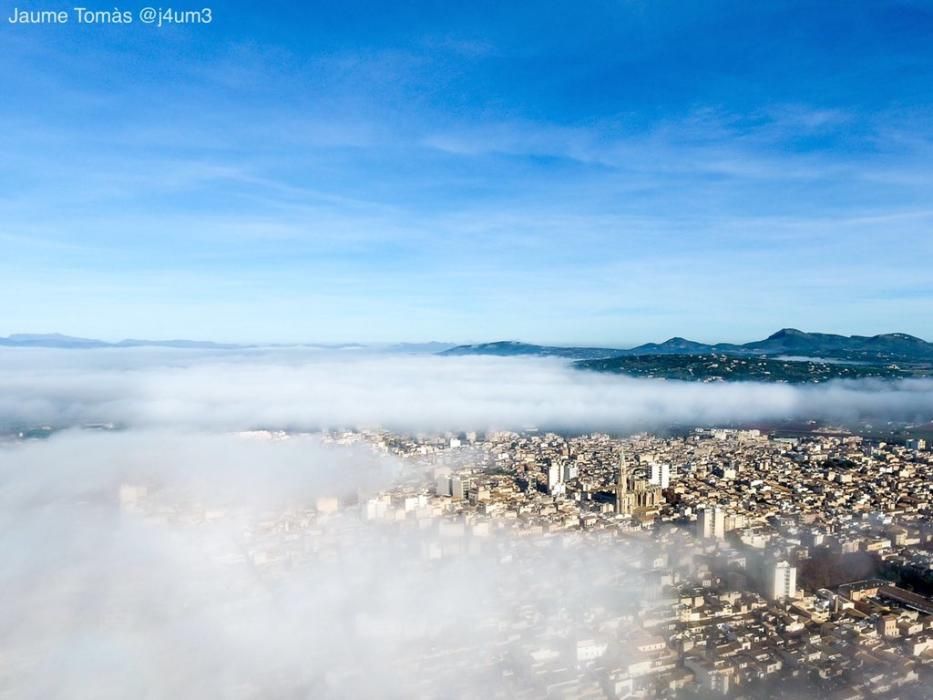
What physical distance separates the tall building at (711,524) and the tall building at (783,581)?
2250mm

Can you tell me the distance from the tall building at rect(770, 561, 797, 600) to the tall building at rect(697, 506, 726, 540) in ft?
7.38

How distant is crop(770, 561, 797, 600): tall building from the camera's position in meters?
8.83

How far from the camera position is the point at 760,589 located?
8.95 m

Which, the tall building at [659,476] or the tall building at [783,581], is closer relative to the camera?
the tall building at [783,581]

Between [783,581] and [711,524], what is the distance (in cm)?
270

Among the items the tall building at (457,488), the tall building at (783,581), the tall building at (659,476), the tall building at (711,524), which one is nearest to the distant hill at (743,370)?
the tall building at (659,476)

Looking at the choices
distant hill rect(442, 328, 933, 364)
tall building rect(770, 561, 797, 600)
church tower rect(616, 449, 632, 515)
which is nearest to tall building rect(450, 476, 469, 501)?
church tower rect(616, 449, 632, 515)

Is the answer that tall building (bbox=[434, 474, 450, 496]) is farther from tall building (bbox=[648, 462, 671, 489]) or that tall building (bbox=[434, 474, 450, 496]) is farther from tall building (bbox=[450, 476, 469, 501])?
tall building (bbox=[648, 462, 671, 489])

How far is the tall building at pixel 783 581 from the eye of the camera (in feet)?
29.0

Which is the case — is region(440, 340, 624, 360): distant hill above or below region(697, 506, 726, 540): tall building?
above

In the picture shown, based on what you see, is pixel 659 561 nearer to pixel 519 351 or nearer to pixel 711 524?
pixel 711 524

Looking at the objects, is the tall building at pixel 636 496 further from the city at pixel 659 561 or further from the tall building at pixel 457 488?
the tall building at pixel 457 488

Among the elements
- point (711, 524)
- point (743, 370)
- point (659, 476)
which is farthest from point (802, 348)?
point (711, 524)

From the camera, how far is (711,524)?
11.6 meters
